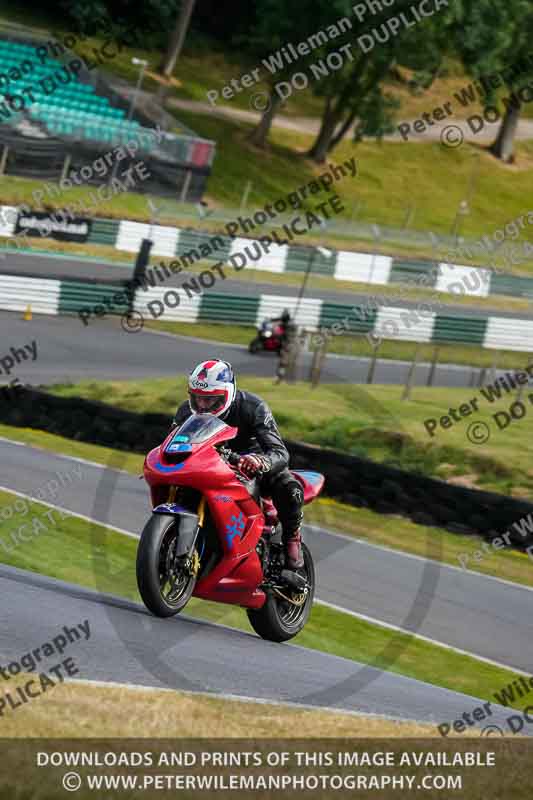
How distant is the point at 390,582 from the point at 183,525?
648 cm

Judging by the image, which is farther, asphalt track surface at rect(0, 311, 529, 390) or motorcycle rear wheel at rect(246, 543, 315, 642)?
asphalt track surface at rect(0, 311, 529, 390)

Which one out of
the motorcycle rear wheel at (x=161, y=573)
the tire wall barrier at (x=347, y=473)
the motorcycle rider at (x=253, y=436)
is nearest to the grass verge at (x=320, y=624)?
the motorcycle rider at (x=253, y=436)

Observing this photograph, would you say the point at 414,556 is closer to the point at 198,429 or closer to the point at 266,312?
the point at 198,429

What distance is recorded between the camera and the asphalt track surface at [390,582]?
39.8ft

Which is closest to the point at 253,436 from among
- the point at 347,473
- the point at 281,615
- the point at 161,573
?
the point at 161,573

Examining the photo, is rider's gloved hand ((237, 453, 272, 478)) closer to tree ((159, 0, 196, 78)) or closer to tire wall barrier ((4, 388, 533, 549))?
tire wall barrier ((4, 388, 533, 549))

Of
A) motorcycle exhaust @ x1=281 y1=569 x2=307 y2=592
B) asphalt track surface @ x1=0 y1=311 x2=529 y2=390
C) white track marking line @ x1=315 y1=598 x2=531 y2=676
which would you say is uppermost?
motorcycle exhaust @ x1=281 y1=569 x2=307 y2=592

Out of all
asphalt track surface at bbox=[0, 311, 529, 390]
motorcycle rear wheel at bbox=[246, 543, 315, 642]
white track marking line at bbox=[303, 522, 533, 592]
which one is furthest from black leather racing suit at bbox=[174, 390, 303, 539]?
asphalt track surface at bbox=[0, 311, 529, 390]

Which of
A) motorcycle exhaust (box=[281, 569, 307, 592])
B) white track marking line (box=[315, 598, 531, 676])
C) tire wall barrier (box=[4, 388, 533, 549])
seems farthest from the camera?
tire wall barrier (box=[4, 388, 533, 549])

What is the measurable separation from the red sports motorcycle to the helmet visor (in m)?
0.08

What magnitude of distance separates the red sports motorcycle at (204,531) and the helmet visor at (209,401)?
0.27 feet

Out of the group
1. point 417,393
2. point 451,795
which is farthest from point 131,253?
point 451,795

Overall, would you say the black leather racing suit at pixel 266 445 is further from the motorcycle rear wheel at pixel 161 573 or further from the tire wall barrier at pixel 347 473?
the tire wall barrier at pixel 347 473

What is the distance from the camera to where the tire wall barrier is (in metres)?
16.4
